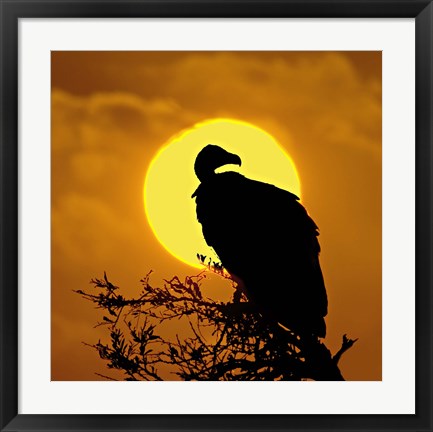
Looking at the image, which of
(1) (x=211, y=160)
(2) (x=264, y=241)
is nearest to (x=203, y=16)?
(1) (x=211, y=160)

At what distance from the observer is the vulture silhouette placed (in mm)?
2035

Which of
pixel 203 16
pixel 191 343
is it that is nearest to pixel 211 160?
pixel 203 16

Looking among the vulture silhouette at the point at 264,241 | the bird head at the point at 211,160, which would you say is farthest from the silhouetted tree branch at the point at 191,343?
the bird head at the point at 211,160

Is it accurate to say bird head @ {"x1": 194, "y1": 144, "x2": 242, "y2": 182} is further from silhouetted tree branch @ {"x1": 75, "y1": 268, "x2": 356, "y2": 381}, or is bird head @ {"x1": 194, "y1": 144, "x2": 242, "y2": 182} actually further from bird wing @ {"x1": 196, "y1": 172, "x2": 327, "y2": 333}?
silhouetted tree branch @ {"x1": 75, "y1": 268, "x2": 356, "y2": 381}

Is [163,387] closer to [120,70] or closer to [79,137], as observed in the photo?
[79,137]

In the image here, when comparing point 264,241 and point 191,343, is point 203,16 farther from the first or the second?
point 191,343

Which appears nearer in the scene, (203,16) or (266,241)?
(203,16)

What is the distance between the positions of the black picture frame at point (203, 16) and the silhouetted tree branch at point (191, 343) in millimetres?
144

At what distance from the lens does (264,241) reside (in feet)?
6.86

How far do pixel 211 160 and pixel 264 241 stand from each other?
0.30m

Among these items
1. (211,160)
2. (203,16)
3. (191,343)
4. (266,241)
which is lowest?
(191,343)

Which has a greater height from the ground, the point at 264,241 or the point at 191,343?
the point at 264,241

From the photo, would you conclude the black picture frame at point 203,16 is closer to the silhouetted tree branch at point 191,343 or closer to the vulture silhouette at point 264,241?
the silhouetted tree branch at point 191,343

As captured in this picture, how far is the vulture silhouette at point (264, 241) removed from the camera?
2.04 m
